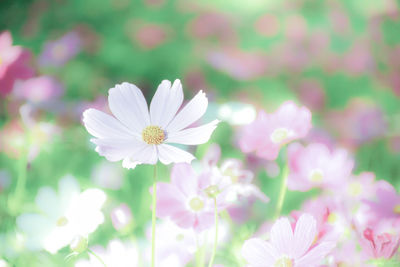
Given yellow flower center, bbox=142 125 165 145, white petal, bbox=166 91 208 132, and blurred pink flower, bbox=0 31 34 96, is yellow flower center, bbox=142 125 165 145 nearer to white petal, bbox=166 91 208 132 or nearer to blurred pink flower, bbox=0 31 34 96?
white petal, bbox=166 91 208 132

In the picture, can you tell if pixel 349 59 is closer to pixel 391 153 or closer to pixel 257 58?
pixel 257 58

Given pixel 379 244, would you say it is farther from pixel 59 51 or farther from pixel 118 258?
A: pixel 59 51

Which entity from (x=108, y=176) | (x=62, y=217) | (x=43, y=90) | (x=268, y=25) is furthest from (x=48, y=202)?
(x=268, y=25)

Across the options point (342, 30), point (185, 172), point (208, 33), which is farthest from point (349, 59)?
point (185, 172)

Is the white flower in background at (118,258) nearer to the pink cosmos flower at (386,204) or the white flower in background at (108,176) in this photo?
the pink cosmos flower at (386,204)

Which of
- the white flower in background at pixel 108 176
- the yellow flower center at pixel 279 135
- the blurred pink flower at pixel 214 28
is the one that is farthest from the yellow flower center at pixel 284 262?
the blurred pink flower at pixel 214 28

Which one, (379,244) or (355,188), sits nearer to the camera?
(379,244)
